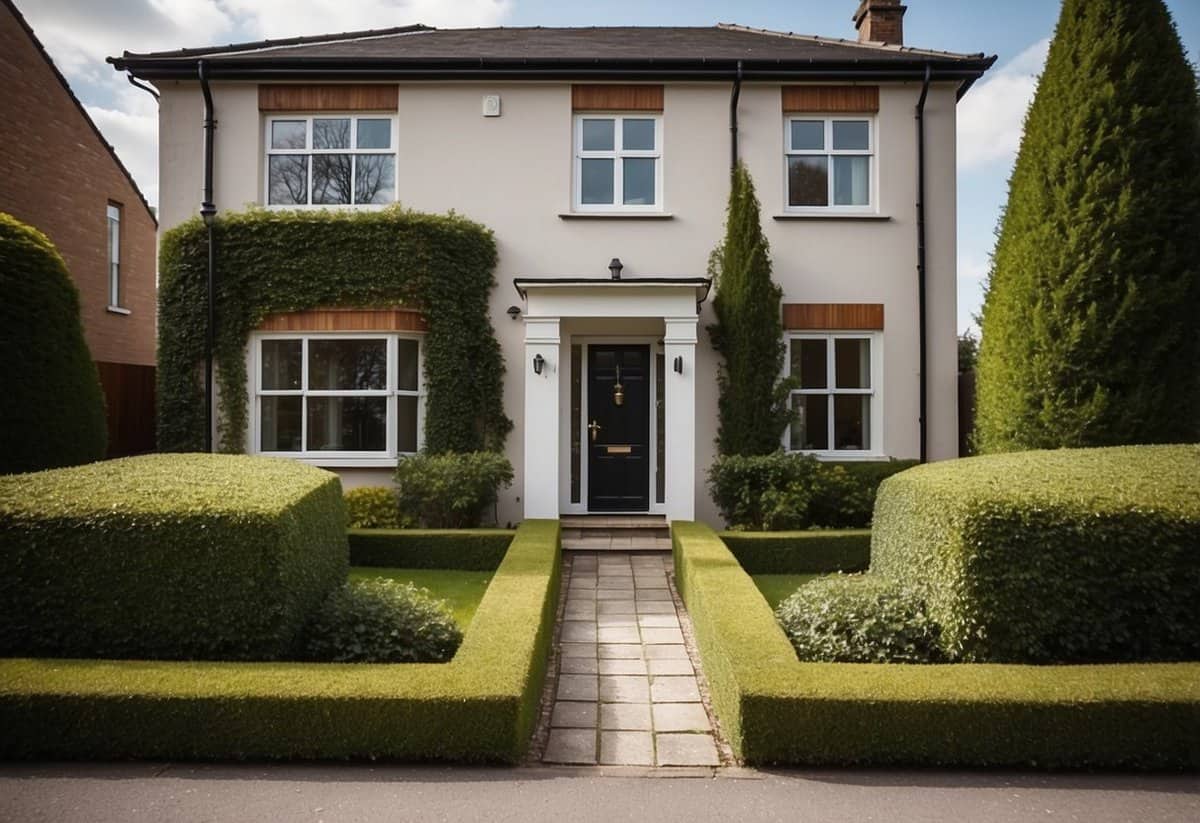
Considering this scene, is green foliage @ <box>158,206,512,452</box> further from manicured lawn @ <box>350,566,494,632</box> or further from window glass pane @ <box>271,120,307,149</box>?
manicured lawn @ <box>350,566,494,632</box>

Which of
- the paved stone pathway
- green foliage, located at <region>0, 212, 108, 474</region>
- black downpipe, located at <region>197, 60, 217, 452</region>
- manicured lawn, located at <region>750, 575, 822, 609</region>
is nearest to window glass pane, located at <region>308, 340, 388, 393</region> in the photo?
black downpipe, located at <region>197, 60, 217, 452</region>

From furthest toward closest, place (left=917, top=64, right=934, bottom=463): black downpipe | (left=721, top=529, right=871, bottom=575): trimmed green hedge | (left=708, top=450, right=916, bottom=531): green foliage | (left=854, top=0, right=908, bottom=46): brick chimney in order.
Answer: (left=854, top=0, right=908, bottom=46): brick chimney
(left=917, top=64, right=934, bottom=463): black downpipe
(left=708, top=450, right=916, bottom=531): green foliage
(left=721, top=529, right=871, bottom=575): trimmed green hedge

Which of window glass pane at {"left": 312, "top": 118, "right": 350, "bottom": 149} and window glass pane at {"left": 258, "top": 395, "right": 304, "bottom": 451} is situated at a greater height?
window glass pane at {"left": 312, "top": 118, "right": 350, "bottom": 149}

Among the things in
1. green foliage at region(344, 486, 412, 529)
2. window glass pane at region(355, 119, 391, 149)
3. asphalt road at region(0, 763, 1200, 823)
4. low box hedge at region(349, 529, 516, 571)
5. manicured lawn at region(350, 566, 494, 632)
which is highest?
window glass pane at region(355, 119, 391, 149)

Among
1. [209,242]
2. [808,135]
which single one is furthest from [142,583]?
[808,135]

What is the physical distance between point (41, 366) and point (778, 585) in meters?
8.00

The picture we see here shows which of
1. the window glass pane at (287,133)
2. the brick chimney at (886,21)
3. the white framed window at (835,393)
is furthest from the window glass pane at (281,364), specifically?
the brick chimney at (886,21)

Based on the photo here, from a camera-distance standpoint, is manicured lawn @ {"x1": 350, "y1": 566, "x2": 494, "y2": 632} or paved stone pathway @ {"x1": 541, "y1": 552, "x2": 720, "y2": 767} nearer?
paved stone pathway @ {"x1": 541, "y1": 552, "x2": 720, "y2": 767}

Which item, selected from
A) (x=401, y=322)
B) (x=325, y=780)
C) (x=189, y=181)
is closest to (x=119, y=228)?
(x=189, y=181)

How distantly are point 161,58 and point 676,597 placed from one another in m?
10.4

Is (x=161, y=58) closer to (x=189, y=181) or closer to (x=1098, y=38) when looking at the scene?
(x=189, y=181)

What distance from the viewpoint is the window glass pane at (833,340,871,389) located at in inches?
476

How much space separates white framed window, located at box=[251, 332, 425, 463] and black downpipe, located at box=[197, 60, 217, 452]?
61cm

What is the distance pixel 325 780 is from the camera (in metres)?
4.47
